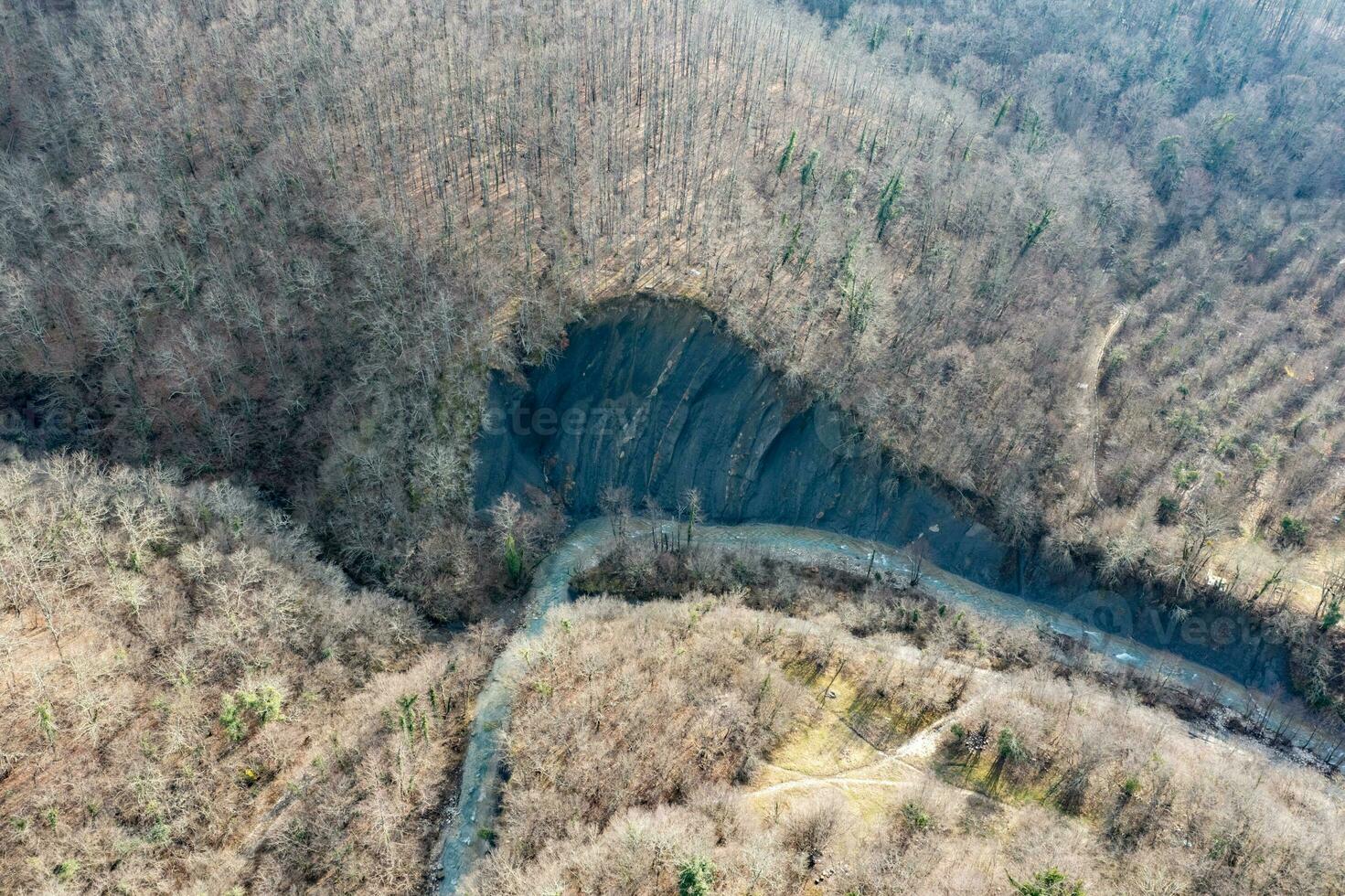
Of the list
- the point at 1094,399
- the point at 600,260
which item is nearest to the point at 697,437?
the point at 600,260

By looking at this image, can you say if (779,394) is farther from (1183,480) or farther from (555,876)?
(555,876)

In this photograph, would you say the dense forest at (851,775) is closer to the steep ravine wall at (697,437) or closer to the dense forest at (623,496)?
the dense forest at (623,496)

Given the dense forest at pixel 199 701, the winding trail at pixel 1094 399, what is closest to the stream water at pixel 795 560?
the dense forest at pixel 199 701

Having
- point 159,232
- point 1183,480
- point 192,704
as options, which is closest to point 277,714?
point 192,704

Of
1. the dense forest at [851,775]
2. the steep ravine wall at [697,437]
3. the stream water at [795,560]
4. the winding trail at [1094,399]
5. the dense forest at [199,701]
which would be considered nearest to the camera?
the dense forest at [851,775]

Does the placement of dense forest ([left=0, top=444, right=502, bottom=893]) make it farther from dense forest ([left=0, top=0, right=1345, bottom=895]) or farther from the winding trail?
the winding trail

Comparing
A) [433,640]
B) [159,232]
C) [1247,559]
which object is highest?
[159,232]
